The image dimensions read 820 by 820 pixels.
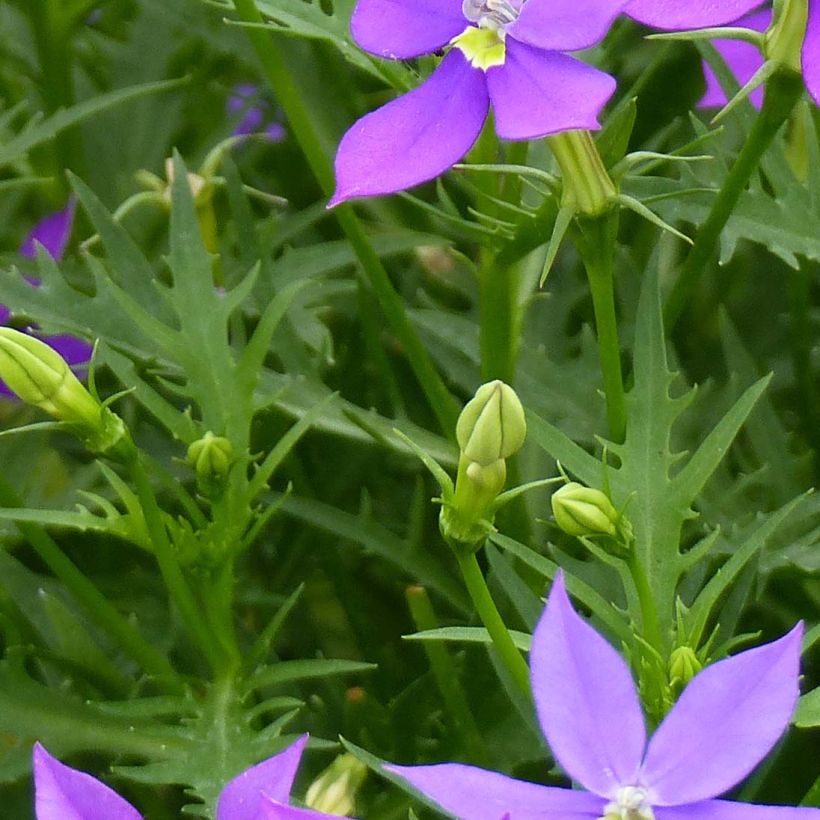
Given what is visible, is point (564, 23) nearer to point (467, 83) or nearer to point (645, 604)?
point (467, 83)

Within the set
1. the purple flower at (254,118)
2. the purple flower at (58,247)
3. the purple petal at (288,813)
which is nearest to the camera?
the purple petal at (288,813)

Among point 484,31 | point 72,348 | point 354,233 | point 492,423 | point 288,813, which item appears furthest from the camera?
point 72,348

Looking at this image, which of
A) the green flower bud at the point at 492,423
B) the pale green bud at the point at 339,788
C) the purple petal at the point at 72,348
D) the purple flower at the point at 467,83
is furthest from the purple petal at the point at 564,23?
the purple petal at the point at 72,348

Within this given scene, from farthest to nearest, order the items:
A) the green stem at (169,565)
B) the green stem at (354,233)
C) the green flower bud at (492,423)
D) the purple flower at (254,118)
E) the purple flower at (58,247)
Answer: the purple flower at (254,118) → the purple flower at (58,247) → the green stem at (354,233) → the green stem at (169,565) → the green flower bud at (492,423)

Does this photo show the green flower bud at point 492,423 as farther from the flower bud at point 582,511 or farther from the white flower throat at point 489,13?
the white flower throat at point 489,13

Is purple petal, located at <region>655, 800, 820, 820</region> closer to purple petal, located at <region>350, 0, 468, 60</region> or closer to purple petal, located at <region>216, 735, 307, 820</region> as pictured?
purple petal, located at <region>216, 735, 307, 820</region>

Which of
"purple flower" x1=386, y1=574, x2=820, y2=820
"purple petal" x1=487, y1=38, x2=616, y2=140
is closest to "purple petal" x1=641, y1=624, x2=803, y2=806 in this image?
"purple flower" x1=386, y1=574, x2=820, y2=820

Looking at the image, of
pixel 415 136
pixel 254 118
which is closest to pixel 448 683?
pixel 415 136
